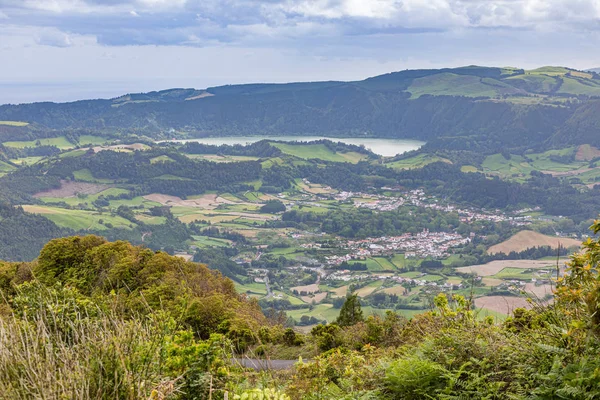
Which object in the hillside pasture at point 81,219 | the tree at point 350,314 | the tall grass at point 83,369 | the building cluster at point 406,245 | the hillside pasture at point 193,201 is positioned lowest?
the building cluster at point 406,245

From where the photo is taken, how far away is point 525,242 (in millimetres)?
71375

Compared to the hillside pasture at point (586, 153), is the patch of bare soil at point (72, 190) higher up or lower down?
lower down

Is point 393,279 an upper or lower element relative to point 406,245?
upper

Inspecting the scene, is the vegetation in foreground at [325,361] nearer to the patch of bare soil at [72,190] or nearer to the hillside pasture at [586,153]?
the patch of bare soil at [72,190]

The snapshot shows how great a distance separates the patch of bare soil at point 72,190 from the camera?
11274 cm

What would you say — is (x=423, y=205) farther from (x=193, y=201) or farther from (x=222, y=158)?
(x=222, y=158)

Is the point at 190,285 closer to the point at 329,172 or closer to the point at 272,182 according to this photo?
the point at 272,182

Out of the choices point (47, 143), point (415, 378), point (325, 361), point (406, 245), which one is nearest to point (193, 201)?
point (406, 245)

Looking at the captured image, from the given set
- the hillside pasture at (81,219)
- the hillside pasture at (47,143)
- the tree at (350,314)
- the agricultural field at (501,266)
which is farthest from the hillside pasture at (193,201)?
the tree at (350,314)

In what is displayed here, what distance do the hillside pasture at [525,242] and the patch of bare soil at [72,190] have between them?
85.3 m

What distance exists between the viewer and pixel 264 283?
6419 centimetres

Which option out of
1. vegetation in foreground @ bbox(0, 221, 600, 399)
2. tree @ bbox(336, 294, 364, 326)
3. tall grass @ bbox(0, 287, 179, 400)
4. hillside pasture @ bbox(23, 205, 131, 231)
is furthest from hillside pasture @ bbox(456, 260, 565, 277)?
tall grass @ bbox(0, 287, 179, 400)

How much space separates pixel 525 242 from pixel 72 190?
304ft

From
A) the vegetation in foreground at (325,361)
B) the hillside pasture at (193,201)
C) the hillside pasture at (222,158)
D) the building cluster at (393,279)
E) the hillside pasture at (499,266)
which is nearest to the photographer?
the vegetation in foreground at (325,361)
